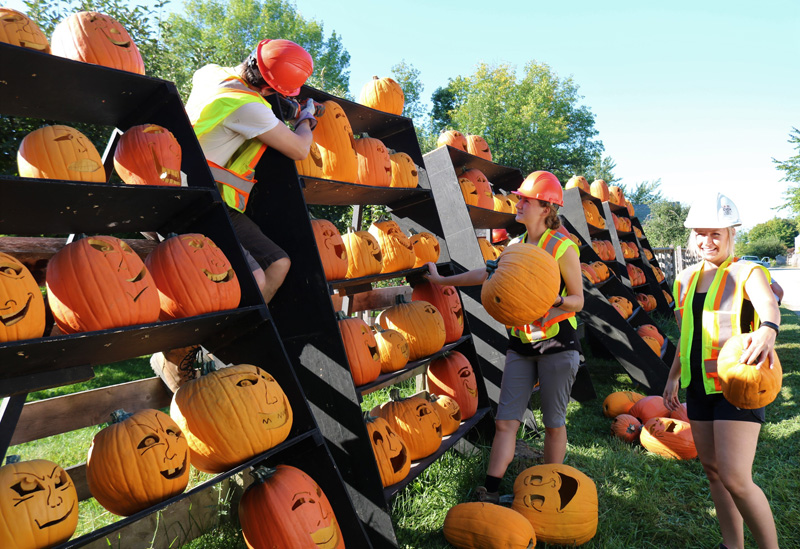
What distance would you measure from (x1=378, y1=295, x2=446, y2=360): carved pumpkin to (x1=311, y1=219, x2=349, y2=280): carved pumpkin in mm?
672

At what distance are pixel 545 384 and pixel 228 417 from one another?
2053 millimetres

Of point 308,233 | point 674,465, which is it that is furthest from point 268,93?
point 674,465

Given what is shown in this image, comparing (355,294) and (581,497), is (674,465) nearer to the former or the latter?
(581,497)

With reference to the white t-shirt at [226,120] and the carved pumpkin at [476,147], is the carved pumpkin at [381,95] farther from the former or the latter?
the white t-shirt at [226,120]

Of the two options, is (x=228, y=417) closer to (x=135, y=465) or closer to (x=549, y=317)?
(x=135, y=465)

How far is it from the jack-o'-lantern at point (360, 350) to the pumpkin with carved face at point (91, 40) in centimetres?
183

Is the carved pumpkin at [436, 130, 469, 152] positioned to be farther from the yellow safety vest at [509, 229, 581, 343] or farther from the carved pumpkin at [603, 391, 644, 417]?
the carved pumpkin at [603, 391, 644, 417]

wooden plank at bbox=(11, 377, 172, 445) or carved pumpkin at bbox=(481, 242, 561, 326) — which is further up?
carved pumpkin at bbox=(481, 242, 561, 326)

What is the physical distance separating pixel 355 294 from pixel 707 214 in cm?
281

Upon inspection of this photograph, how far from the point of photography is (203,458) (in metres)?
2.31

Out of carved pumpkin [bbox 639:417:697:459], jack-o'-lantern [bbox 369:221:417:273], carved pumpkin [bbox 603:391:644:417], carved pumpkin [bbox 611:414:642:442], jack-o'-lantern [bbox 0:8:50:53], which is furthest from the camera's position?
carved pumpkin [bbox 603:391:644:417]

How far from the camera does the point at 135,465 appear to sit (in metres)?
1.98

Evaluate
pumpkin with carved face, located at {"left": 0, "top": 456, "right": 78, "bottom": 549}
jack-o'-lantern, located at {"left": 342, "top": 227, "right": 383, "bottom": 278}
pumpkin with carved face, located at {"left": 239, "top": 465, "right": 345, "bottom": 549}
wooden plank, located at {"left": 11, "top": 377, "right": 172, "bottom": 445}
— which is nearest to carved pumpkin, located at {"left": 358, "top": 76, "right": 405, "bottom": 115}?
jack-o'-lantern, located at {"left": 342, "top": 227, "right": 383, "bottom": 278}

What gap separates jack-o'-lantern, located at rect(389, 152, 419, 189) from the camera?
14.3 ft
